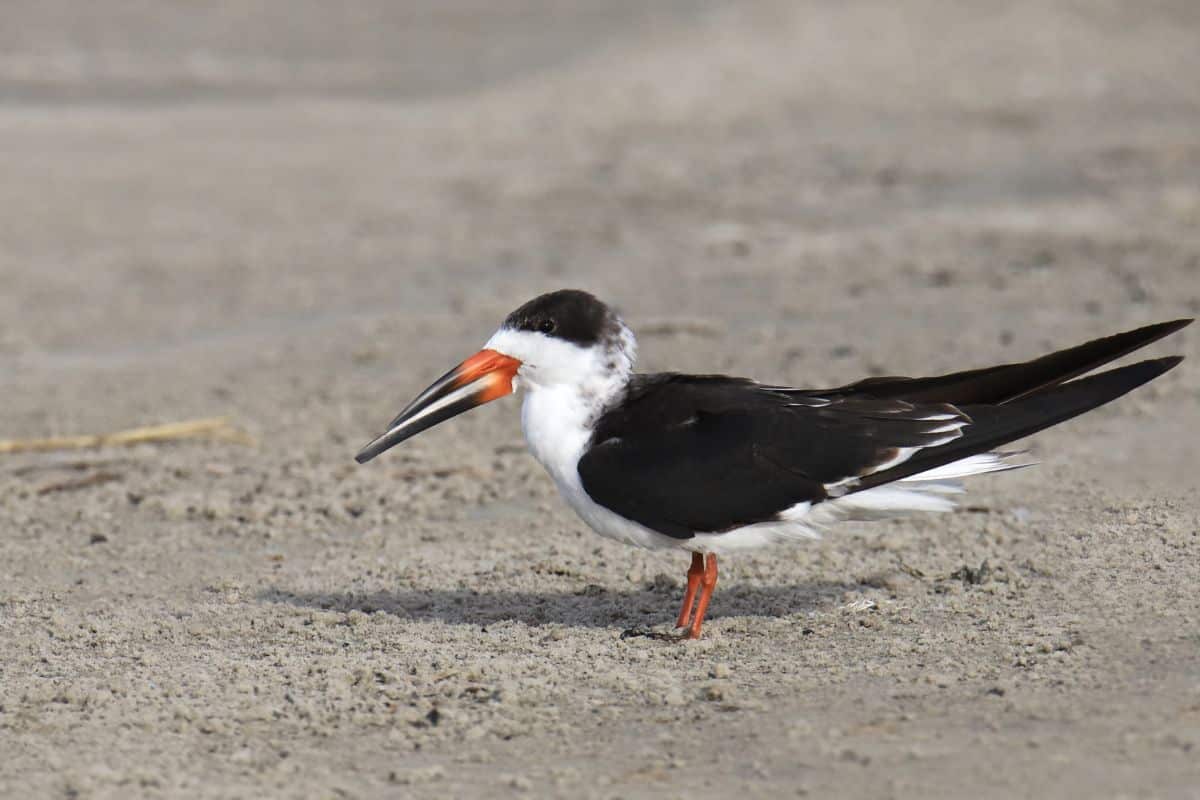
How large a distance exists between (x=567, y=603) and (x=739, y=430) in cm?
91

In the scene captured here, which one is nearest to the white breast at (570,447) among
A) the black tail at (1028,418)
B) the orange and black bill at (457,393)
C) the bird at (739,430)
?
the bird at (739,430)

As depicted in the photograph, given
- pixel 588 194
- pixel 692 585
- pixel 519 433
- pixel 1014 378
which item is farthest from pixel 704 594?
pixel 588 194

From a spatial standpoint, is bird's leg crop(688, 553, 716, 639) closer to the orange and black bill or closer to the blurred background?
the orange and black bill

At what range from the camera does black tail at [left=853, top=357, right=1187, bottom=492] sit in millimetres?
4750

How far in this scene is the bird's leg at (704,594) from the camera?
192 inches

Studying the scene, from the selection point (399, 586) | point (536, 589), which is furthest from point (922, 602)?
point (399, 586)

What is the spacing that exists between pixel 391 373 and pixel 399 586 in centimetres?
318

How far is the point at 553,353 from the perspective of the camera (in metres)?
5.02

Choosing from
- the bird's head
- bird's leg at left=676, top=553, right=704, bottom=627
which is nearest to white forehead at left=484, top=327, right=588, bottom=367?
the bird's head

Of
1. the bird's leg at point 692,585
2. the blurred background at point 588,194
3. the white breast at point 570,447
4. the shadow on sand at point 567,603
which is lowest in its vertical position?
the shadow on sand at point 567,603

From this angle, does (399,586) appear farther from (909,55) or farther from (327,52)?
(327,52)

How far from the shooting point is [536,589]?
5.53 metres

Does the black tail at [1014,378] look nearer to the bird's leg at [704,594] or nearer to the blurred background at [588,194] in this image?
the bird's leg at [704,594]

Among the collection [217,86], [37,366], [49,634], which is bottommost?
[49,634]
